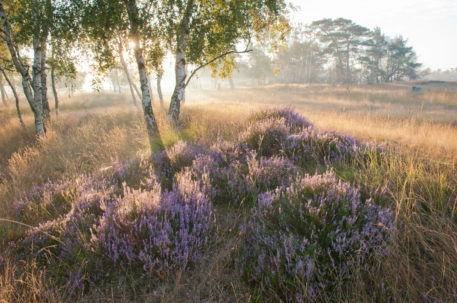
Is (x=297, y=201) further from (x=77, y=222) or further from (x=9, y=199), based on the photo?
(x=9, y=199)

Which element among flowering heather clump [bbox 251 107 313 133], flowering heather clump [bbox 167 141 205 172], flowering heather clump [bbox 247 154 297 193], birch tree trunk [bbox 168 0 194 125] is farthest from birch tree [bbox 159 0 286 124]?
flowering heather clump [bbox 247 154 297 193]

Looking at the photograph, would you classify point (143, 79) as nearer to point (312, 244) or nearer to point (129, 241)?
point (129, 241)

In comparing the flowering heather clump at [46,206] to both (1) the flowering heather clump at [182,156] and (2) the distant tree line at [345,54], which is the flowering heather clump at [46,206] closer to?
(1) the flowering heather clump at [182,156]

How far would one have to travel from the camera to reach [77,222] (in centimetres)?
259

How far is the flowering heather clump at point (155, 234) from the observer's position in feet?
6.66

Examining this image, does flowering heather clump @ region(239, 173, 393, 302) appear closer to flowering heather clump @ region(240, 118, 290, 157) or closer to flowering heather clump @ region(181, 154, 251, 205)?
flowering heather clump @ region(181, 154, 251, 205)

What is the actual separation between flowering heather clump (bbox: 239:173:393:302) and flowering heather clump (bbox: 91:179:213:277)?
50 cm

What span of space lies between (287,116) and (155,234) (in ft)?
19.4

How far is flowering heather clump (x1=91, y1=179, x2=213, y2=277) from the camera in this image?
203 cm

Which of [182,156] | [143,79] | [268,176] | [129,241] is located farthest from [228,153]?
[143,79]

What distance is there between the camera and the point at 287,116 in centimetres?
716

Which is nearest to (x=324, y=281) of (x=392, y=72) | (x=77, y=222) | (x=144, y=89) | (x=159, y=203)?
(x=159, y=203)

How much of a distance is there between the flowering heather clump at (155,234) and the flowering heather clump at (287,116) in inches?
181

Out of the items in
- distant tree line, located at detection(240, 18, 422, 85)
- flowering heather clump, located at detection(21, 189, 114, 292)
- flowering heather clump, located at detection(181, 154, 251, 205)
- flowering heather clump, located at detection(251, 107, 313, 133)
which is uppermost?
distant tree line, located at detection(240, 18, 422, 85)
